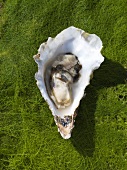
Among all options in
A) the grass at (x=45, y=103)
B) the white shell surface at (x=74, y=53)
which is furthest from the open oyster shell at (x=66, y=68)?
the grass at (x=45, y=103)

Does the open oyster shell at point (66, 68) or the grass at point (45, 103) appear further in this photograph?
the grass at point (45, 103)

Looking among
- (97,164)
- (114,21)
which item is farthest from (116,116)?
(114,21)

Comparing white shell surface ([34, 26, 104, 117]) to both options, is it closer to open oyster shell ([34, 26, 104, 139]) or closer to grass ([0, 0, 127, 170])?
open oyster shell ([34, 26, 104, 139])

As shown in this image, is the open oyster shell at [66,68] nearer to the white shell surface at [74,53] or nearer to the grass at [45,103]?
the white shell surface at [74,53]

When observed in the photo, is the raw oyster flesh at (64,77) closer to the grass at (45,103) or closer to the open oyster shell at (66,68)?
the open oyster shell at (66,68)

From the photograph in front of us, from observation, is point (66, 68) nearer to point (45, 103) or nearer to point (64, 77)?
point (64, 77)
